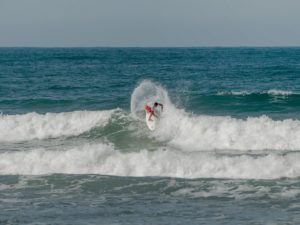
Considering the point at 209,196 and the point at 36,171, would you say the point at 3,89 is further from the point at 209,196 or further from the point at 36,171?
the point at 209,196

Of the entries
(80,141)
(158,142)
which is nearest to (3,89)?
(80,141)

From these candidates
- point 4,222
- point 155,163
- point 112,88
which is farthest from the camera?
point 112,88

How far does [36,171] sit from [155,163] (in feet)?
13.1

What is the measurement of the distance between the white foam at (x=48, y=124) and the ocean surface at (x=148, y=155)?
50mm

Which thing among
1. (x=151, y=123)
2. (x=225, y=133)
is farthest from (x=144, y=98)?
(x=225, y=133)

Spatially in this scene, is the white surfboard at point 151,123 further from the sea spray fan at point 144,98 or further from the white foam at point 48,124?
the white foam at point 48,124

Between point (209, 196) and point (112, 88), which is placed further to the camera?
point (112, 88)

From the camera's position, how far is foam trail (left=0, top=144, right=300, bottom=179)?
16.5 meters

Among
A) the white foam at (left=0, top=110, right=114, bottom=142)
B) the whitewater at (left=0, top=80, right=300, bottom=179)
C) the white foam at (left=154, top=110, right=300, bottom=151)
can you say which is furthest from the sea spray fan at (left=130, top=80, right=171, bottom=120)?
the white foam at (left=154, top=110, right=300, bottom=151)

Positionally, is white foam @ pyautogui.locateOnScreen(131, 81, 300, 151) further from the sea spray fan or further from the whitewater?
the sea spray fan

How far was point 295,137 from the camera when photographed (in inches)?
816

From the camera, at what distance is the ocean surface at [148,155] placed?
13164mm

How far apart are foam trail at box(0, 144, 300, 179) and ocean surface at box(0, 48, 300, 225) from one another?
0.03m

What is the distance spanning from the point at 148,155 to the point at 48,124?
8.37 meters
